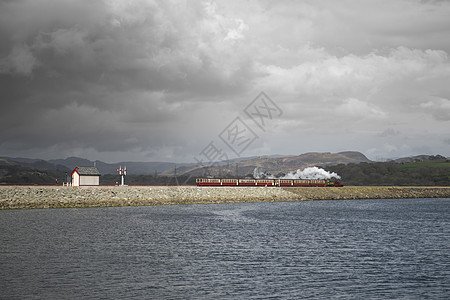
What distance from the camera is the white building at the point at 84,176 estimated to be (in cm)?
8975

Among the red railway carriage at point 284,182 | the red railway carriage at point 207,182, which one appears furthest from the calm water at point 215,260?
the red railway carriage at point 284,182

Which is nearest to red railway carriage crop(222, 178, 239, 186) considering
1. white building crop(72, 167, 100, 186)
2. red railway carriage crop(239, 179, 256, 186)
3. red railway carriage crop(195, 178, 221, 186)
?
red railway carriage crop(195, 178, 221, 186)

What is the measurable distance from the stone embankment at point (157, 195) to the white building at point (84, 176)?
25.6 ft

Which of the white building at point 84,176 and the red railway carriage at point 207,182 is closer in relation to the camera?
the white building at point 84,176

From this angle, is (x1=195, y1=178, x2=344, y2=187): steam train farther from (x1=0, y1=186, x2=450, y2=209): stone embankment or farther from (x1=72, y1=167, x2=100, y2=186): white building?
(x1=72, y1=167, x2=100, y2=186): white building

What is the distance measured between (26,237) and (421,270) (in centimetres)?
3573

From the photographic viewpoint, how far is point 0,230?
44781mm

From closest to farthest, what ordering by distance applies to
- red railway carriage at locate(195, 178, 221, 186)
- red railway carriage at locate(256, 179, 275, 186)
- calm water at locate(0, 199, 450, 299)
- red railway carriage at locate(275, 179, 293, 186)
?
calm water at locate(0, 199, 450, 299)
red railway carriage at locate(195, 178, 221, 186)
red railway carriage at locate(256, 179, 275, 186)
red railway carriage at locate(275, 179, 293, 186)

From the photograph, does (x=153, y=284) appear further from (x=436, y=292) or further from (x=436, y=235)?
(x=436, y=235)

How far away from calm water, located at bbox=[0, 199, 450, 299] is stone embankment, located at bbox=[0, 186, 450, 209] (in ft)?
47.8

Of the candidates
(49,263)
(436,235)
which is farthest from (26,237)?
(436,235)

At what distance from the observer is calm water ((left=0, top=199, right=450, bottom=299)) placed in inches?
953

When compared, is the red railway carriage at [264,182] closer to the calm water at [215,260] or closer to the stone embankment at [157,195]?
the stone embankment at [157,195]

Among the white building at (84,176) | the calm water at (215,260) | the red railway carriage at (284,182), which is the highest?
the white building at (84,176)
